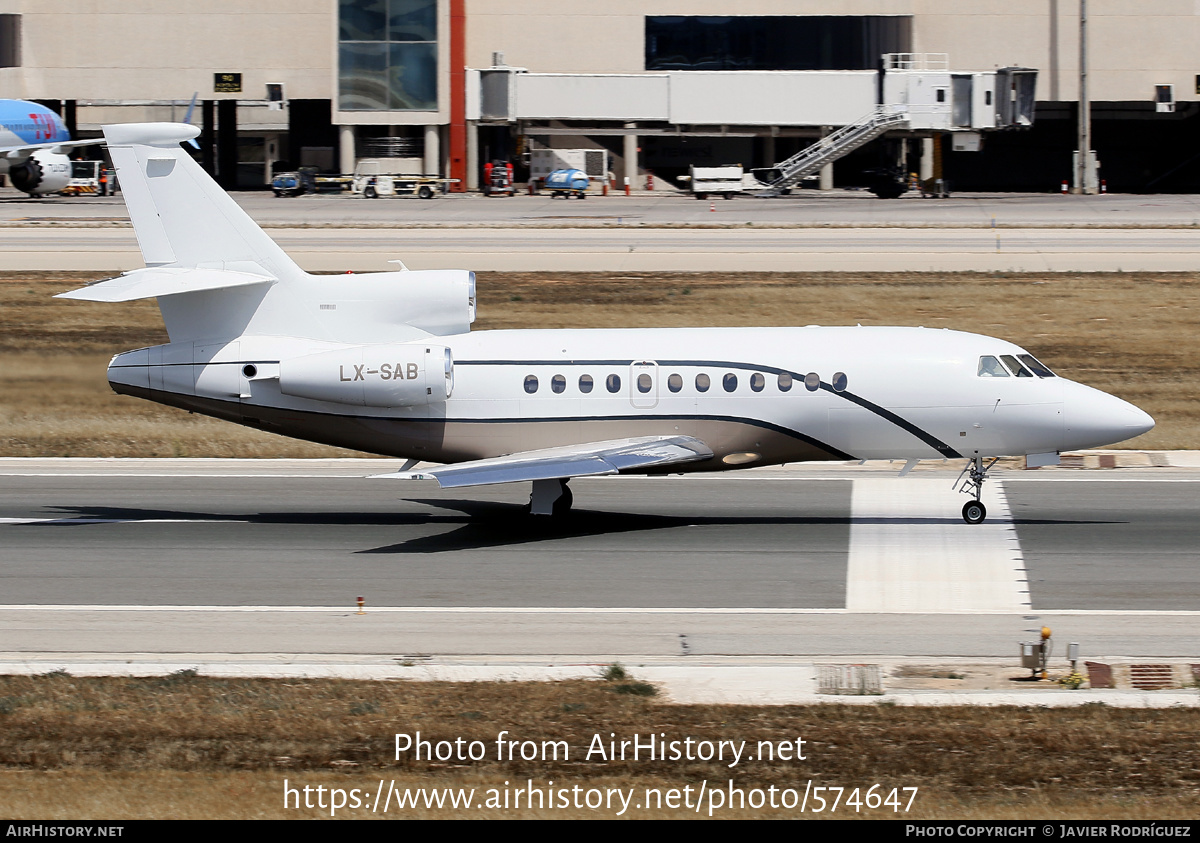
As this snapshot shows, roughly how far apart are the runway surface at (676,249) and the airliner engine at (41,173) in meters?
19.0

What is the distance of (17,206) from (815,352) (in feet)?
237

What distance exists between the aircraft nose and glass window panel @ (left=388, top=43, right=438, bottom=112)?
266 ft

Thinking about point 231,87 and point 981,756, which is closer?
point 981,756

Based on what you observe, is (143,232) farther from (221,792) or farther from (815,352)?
(221,792)

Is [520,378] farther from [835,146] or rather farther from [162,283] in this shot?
[835,146]

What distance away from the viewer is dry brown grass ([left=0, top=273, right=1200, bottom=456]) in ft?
112

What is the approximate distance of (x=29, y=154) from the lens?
287ft

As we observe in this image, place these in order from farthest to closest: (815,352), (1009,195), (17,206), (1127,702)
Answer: (1009,195) < (17,206) < (815,352) < (1127,702)

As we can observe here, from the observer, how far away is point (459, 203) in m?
89.1

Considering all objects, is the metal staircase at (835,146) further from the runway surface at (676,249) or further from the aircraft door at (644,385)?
the aircraft door at (644,385)

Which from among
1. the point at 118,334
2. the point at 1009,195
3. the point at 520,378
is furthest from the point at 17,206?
the point at 520,378

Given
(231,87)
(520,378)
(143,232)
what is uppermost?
(231,87)

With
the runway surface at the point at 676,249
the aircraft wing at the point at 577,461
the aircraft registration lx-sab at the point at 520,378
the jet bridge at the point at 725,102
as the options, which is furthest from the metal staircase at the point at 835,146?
the aircraft wing at the point at 577,461

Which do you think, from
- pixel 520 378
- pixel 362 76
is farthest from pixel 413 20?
pixel 520 378
